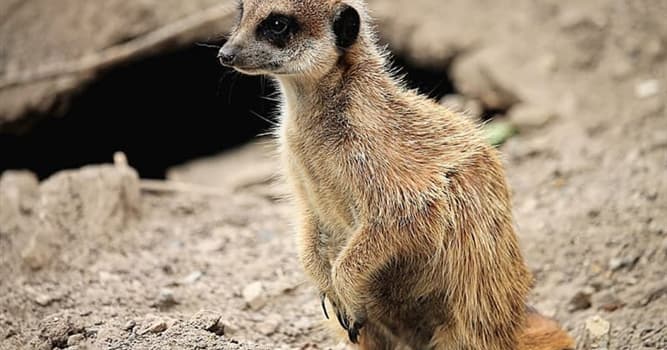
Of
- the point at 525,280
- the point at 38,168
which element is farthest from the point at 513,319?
the point at 38,168

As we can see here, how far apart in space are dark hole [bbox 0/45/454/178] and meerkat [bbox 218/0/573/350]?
273 cm

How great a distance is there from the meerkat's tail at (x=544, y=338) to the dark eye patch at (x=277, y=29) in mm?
1637

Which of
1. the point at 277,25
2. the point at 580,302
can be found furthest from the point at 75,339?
the point at 580,302

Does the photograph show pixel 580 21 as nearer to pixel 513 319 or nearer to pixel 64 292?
pixel 513 319

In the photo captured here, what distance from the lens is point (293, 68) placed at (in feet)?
12.3

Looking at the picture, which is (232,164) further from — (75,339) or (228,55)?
(228,55)

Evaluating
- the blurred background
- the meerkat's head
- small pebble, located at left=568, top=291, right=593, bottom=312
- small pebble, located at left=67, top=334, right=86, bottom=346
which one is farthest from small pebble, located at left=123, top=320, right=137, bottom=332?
small pebble, located at left=568, top=291, right=593, bottom=312

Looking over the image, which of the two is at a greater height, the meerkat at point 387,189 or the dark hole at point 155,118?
the meerkat at point 387,189

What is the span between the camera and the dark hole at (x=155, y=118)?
23.7ft

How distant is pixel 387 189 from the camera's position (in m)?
3.67

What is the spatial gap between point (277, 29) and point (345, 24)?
0.29m

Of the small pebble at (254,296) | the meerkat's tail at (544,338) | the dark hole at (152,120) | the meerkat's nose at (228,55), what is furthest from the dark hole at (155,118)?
the meerkat's tail at (544,338)

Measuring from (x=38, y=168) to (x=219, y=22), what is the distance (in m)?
1.95

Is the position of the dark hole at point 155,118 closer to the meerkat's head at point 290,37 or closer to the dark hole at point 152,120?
the dark hole at point 152,120
